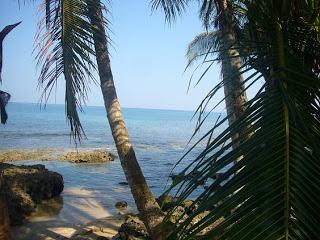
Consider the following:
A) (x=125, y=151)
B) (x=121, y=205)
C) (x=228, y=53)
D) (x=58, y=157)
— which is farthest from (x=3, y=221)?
(x=58, y=157)

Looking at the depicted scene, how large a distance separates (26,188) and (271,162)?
38.2ft

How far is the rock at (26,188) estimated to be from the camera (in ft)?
34.0

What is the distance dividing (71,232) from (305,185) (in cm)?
900

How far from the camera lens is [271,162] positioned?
1124 millimetres

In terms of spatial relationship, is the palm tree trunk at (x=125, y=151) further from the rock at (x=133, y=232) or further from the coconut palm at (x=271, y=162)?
the coconut palm at (x=271, y=162)

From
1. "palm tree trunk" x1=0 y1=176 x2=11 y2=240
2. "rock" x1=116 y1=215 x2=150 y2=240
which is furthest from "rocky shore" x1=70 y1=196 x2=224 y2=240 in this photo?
"palm tree trunk" x1=0 y1=176 x2=11 y2=240

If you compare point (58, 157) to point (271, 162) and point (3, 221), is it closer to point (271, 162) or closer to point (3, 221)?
point (3, 221)

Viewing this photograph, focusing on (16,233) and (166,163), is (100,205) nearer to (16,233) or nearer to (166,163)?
(16,233)

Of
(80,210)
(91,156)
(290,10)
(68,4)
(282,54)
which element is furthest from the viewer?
(91,156)

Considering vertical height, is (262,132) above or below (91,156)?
above

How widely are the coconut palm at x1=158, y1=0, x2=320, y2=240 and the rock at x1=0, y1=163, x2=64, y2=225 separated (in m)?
9.26

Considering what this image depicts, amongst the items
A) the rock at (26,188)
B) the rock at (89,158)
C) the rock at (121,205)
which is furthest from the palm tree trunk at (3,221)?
the rock at (89,158)

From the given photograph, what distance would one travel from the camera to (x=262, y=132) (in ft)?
4.01

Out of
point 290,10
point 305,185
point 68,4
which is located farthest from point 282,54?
point 68,4
